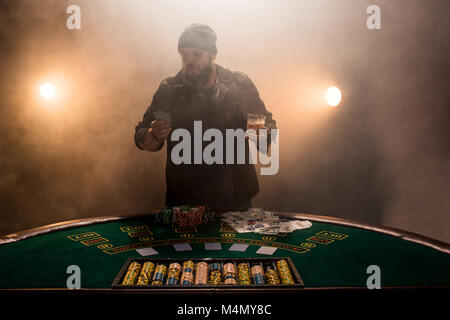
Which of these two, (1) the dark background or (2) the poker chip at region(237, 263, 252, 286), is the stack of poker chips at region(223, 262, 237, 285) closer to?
(2) the poker chip at region(237, 263, 252, 286)

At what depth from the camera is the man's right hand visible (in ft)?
10.8

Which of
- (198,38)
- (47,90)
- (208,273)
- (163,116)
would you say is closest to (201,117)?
(163,116)

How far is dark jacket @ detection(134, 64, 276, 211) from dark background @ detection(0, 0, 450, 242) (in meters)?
0.34

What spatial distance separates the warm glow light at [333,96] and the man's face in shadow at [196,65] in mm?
1412

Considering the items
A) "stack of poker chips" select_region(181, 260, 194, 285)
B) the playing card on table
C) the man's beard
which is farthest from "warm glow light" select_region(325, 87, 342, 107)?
"stack of poker chips" select_region(181, 260, 194, 285)

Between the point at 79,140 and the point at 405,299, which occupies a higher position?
the point at 79,140

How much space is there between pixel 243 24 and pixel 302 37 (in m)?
0.69

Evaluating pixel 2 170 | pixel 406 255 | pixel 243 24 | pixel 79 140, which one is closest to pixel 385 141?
pixel 243 24

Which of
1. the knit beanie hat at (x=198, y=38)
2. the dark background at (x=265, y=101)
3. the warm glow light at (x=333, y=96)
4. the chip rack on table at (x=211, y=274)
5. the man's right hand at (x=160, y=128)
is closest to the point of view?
the chip rack on table at (x=211, y=274)

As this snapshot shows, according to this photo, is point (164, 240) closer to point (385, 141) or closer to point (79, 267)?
point (79, 267)

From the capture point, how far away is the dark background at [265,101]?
3.66m

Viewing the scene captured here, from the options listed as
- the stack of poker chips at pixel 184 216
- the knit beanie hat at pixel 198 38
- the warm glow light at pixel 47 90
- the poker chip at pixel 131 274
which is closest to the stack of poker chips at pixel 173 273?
the poker chip at pixel 131 274

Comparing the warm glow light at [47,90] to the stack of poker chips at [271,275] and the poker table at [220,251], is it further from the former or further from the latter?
the stack of poker chips at [271,275]

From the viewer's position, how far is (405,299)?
1345 millimetres
